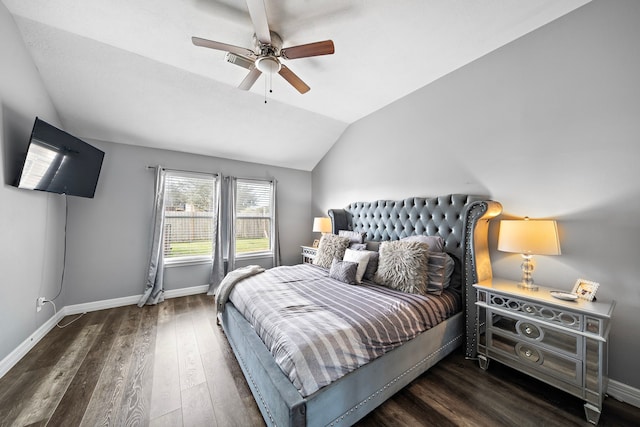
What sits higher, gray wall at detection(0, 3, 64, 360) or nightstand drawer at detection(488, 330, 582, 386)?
gray wall at detection(0, 3, 64, 360)

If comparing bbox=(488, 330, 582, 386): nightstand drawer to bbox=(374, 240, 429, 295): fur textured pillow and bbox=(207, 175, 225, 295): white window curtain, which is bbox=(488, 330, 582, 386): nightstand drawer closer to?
bbox=(374, 240, 429, 295): fur textured pillow

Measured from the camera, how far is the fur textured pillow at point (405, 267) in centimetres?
221

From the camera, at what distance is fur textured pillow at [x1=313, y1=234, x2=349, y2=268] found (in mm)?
3084

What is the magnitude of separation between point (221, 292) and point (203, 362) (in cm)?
63

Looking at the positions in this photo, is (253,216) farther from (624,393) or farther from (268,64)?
(624,393)

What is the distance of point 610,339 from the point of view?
1.75 meters

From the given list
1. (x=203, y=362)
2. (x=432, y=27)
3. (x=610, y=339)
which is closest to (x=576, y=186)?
(x=610, y=339)

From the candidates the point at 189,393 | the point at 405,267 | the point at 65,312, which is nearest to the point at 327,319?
the point at 405,267

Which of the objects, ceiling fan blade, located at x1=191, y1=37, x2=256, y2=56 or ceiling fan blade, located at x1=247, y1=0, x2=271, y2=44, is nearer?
ceiling fan blade, located at x1=247, y1=0, x2=271, y2=44

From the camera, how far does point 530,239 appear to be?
1792mm

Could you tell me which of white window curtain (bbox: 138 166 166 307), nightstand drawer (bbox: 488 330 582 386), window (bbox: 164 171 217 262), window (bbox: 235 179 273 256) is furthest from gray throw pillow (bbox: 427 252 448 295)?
white window curtain (bbox: 138 166 166 307)

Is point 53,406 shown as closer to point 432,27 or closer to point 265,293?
point 265,293

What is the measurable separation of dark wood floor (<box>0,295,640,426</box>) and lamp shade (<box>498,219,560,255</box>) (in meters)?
1.07

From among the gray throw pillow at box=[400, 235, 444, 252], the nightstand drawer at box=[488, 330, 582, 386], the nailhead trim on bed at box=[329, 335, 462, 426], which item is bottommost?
the nailhead trim on bed at box=[329, 335, 462, 426]
